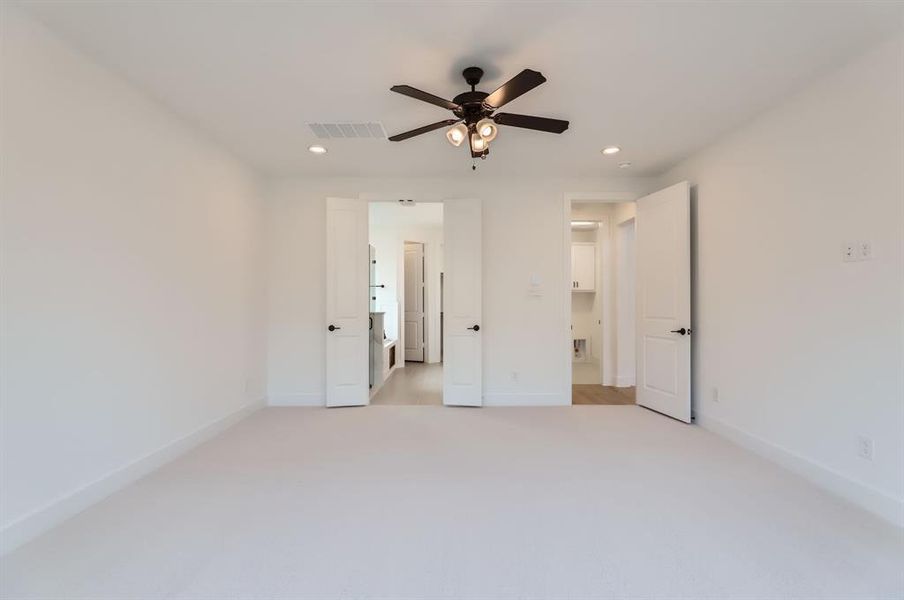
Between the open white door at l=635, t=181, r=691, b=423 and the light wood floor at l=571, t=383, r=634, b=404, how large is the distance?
399mm

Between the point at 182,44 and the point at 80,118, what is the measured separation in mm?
738

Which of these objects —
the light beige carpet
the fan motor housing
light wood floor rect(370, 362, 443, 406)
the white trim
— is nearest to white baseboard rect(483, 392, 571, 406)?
the white trim

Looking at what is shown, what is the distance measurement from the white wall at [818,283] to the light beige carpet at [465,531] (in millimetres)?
328

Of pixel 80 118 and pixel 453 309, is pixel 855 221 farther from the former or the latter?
pixel 80 118

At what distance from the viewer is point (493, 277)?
4.52 meters

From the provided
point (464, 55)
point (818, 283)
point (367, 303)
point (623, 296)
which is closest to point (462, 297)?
point (367, 303)

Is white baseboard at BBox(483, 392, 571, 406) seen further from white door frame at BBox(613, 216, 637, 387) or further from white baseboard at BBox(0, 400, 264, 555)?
white baseboard at BBox(0, 400, 264, 555)

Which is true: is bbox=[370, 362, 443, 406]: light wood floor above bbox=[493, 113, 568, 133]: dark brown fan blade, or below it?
below

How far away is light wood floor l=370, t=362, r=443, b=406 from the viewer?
4757 mm

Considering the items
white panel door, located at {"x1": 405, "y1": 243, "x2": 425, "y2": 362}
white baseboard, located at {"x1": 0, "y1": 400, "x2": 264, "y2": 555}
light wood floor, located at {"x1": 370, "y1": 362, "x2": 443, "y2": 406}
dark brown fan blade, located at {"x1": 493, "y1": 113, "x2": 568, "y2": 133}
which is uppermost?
dark brown fan blade, located at {"x1": 493, "y1": 113, "x2": 568, "y2": 133}

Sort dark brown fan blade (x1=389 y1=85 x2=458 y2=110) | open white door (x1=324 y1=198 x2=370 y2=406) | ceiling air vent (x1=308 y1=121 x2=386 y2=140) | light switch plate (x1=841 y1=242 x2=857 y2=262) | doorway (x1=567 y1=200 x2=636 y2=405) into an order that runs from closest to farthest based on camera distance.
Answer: dark brown fan blade (x1=389 y1=85 x2=458 y2=110) < light switch plate (x1=841 y1=242 x2=857 y2=262) < ceiling air vent (x1=308 y1=121 x2=386 y2=140) < open white door (x1=324 y1=198 x2=370 y2=406) < doorway (x1=567 y1=200 x2=636 y2=405)

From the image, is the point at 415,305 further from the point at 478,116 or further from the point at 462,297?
the point at 478,116

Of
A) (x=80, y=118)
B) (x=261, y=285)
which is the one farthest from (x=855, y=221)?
(x=261, y=285)

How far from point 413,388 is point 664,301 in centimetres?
332
